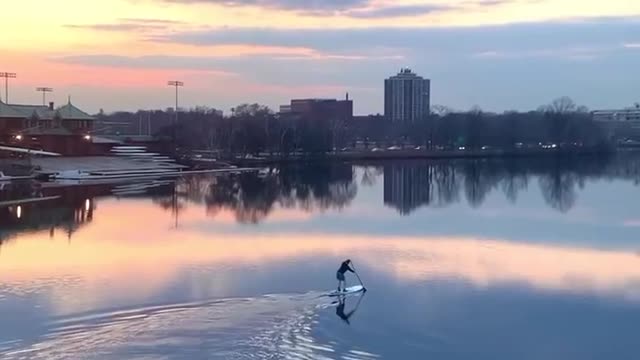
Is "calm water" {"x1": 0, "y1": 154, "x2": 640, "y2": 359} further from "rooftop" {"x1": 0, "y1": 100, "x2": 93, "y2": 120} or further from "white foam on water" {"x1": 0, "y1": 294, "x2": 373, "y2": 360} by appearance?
"rooftop" {"x1": 0, "y1": 100, "x2": 93, "y2": 120}

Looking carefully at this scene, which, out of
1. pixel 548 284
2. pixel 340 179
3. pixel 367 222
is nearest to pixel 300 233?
pixel 367 222

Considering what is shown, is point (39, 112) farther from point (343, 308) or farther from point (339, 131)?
point (343, 308)

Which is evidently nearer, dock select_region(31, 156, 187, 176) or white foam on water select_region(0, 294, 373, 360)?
white foam on water select_region(0, 294, 373, 360)

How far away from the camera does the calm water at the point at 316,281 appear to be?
10.6m

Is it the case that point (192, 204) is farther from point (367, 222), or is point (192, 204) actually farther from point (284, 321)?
point (284, 321)

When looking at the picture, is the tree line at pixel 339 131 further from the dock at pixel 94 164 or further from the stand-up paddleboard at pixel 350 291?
the stand-up paddleboard at pixel 350 291

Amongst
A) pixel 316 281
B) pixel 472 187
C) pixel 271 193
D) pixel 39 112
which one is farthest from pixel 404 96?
pixel 316 281

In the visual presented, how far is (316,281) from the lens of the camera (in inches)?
572

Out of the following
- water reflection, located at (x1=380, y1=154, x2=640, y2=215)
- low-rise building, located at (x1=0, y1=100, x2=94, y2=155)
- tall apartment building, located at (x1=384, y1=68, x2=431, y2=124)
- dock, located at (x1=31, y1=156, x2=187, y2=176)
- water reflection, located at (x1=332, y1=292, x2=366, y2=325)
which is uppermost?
tall apartment building, located at (x1=384, y1=68, x2=431, y2=124)

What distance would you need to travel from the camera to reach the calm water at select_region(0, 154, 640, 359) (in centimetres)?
1058

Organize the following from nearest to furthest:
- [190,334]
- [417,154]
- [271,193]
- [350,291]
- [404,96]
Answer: [190,334]
[350,291]
[271,193]
[417,154]
[404,96]

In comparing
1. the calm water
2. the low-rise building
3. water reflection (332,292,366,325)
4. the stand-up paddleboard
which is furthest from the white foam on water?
the low-rise building

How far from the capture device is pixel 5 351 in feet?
33.0

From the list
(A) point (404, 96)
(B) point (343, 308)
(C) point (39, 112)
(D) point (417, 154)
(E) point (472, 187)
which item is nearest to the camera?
(B) point (343, 308)
